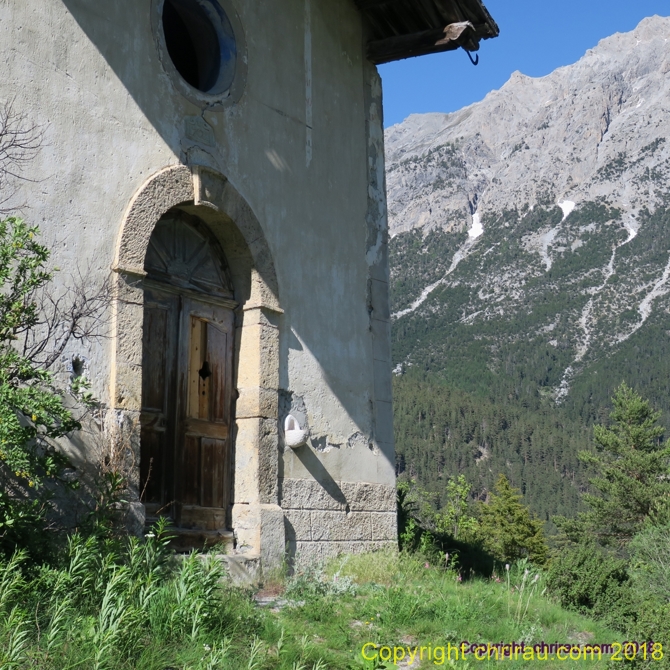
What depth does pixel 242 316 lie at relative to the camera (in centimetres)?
738

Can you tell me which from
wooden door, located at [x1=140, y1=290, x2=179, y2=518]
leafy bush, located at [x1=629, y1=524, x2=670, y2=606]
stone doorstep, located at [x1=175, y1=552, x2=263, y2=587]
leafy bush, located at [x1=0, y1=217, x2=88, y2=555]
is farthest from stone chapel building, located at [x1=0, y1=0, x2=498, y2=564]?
leafy bush, located at [x1=629, y1=524, x2=670, y2=606]

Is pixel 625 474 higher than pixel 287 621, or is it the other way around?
pixel 625 474

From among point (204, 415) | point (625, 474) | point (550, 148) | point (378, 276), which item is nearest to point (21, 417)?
point (204, 415)

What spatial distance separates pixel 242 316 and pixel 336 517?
196 cm

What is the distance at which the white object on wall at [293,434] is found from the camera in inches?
289

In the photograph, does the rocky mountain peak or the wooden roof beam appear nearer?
the wooden roof beam

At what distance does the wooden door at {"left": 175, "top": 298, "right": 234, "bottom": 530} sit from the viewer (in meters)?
6.91

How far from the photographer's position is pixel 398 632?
17.9 ft

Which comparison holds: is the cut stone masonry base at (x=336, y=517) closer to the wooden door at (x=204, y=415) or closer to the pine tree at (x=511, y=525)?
the wooden door at (x=204, y=415)

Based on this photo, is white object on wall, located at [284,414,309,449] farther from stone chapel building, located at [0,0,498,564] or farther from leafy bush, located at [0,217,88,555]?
leafy bush, located at [0,217,88,555]

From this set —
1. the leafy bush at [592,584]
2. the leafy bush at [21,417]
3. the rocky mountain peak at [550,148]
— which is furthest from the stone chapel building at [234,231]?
the rocky mountain peak at [550,148]

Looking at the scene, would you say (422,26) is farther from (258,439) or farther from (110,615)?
(110,615)

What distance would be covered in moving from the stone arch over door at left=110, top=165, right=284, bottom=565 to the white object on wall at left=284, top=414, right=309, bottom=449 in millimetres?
141

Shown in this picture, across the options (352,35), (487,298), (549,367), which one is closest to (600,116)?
(487,298)
